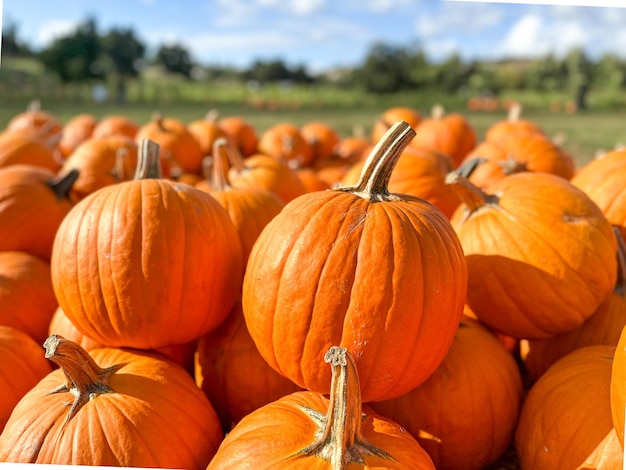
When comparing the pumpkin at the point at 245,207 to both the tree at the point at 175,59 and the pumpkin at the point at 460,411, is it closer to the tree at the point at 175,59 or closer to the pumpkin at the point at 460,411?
the pumpkin at the point at 460,411

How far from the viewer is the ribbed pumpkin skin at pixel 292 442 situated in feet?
4.68

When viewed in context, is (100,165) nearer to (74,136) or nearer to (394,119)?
(74,136)

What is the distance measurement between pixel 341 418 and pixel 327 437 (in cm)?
9

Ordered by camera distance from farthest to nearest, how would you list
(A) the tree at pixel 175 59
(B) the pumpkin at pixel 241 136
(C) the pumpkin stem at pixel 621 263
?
(A) the tree at pixel 175 59 → (B) the pumpkin at pixel 241 136 → (C) the pumpkin stem at pixel 621 263

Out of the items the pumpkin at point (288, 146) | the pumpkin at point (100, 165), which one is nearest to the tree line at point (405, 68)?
the pumpkin at point (288, 146)

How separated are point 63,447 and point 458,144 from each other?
367 cm

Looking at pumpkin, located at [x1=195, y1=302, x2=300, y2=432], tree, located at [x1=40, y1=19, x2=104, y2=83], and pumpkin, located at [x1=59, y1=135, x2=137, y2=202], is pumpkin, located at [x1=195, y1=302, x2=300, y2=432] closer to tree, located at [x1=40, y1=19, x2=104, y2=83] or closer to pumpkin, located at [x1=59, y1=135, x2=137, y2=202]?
pumpkin, located at [x1=59, y1=135, x2=137, y2=202]

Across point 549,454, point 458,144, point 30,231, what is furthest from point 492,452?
point 458,144

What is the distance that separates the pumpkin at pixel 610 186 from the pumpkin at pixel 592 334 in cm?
15

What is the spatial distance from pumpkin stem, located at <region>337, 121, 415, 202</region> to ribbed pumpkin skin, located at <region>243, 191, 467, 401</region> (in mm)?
81

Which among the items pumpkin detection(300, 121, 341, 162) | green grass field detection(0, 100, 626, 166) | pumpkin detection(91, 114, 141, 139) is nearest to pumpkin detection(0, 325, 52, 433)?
pumpkin detection(91, 114, 141, 139)

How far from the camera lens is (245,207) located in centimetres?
247

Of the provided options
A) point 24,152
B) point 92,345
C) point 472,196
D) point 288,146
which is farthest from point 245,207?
point 288,146

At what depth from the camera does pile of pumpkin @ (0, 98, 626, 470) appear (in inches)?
63.9
